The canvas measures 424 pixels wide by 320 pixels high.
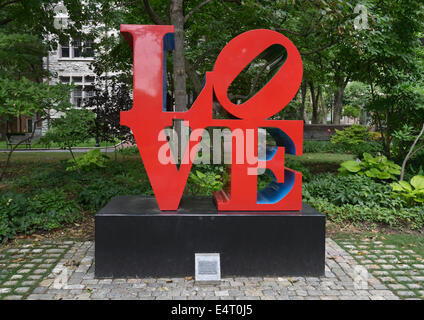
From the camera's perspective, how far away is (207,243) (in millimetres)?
4578

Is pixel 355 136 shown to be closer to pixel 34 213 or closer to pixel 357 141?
pixel 357 141

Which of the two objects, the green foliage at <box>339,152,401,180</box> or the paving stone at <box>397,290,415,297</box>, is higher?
the green foliage at <box>339,152,401,180</box>

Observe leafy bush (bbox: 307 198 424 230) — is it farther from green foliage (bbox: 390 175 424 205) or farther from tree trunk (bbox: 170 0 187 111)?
tree trunk (bbox: 170 0 187 111)

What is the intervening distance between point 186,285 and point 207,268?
12.4 inches

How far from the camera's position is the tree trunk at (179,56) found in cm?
753

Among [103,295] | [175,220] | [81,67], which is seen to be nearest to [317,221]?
[175,220]

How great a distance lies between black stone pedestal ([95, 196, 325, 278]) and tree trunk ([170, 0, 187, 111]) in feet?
11.2

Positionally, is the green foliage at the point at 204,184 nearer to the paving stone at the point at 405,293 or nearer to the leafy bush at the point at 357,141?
the paving stone at the point at 405,293

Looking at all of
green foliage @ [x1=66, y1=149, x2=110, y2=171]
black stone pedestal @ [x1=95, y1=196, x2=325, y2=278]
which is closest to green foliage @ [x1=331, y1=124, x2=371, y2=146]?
green foliage @ [x1=66, y1=149, x2=110, y2=171]

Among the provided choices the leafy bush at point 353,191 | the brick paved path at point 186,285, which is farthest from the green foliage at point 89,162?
the leafy bush at point 353,191

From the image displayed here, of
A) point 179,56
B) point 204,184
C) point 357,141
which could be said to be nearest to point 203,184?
point 204,184

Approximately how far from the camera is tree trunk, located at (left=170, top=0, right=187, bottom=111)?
7.53 m

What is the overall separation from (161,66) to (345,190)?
5105 mm

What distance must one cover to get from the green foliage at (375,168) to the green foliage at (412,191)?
87cm
